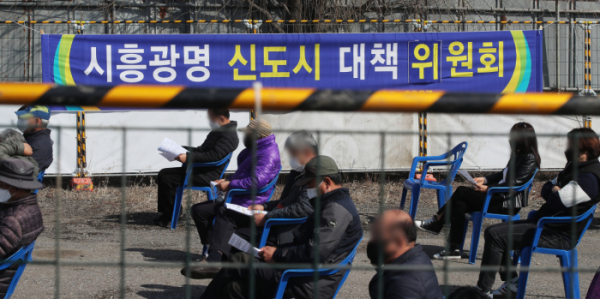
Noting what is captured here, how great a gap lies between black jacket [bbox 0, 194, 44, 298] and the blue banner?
552 centimetres

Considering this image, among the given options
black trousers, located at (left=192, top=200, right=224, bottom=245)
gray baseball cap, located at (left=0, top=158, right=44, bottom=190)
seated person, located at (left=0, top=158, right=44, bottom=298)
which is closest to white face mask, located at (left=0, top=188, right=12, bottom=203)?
seated person, located at (left=0, top=158, right=44, bottom=298)

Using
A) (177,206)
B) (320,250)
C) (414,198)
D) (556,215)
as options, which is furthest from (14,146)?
(414,198)

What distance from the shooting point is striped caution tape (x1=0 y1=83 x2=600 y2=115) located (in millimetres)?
1714

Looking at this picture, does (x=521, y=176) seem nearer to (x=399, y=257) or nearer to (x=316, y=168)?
(x=399, y=257)

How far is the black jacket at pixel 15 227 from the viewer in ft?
9.59

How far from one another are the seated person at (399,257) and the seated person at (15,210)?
1.85 meters

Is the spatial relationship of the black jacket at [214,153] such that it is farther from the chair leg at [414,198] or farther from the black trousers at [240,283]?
the chair leg at [414,198]

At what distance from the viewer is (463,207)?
5.09m

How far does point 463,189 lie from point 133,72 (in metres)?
5.42

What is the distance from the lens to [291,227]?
388 cm

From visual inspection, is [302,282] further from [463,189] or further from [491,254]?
[463,189]

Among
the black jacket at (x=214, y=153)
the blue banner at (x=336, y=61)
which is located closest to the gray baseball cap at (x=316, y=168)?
the black jacket at (x=214, y=153)

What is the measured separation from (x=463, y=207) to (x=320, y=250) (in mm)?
2736

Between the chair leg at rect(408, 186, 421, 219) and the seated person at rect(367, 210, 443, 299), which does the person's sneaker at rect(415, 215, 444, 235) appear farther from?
the seated person at rect(367, 210, 443, 299)
